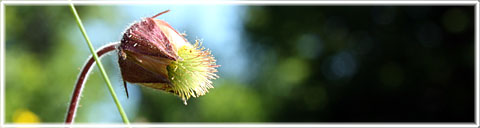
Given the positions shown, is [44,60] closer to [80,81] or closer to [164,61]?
[80,81]

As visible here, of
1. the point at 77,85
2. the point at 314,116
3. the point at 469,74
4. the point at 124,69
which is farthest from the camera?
the point at 314,116

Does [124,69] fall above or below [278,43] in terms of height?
above

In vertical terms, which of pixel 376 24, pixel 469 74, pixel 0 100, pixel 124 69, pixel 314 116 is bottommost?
pixel 314 116

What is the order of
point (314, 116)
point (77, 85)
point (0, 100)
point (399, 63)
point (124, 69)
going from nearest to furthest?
point (124, 69)
point (77, 85)
point (0, 100)
point (399, 63)
point (314, 116)

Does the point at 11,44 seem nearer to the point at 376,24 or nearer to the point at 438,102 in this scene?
the point at 376,24

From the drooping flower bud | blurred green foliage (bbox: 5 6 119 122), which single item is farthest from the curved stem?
blurred green foliage (bbox: 5 6 119 122)

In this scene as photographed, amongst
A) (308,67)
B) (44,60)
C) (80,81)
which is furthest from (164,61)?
(44,60)

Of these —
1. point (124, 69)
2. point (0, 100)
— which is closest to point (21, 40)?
point (0, 100)

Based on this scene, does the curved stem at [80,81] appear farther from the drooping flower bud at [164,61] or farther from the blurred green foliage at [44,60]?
the blurred green foliage at [44,60]
